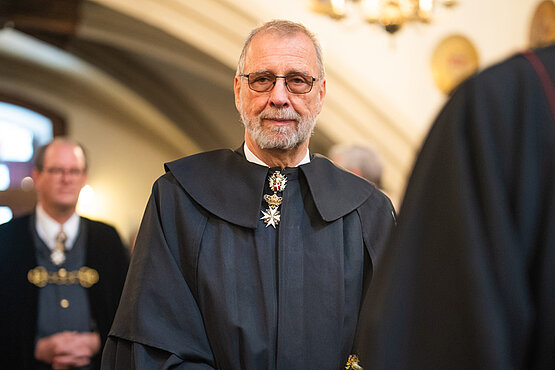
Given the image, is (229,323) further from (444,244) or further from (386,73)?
(386,73)

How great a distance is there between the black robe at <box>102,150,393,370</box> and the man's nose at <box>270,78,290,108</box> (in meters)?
0.27

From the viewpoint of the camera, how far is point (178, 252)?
2727 millimetres

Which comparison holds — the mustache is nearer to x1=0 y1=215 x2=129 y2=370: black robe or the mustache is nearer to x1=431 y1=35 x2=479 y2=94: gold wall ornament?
x1=0 y1=215 x2=129 y2=370: black robe

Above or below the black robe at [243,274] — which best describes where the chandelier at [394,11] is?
above

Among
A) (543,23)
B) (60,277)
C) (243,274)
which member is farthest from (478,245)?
(543,23)

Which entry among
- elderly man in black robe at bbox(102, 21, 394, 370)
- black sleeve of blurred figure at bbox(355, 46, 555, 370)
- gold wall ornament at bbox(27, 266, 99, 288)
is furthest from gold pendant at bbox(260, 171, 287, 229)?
gold wall ornament at bbox(27, 266, 99, 288)

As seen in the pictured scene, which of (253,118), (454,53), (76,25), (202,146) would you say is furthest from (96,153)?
(253,118)

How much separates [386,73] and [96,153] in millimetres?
6573

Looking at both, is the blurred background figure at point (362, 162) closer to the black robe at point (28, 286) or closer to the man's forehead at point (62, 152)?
the black robe at point (28, 286)

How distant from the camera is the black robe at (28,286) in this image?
414cm

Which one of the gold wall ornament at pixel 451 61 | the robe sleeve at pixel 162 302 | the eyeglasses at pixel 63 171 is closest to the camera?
the robe sleeve at pixel 162 302

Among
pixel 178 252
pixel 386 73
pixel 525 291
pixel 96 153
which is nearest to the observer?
pixel 525 291

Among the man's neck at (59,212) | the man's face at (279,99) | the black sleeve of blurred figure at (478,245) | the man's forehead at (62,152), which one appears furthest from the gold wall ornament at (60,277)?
the black sleeve of blurred figure at (478,245)

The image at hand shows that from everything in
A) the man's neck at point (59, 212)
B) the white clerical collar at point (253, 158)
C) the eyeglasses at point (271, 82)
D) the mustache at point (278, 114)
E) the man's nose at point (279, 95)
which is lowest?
the man's neck at point (59, 212)
